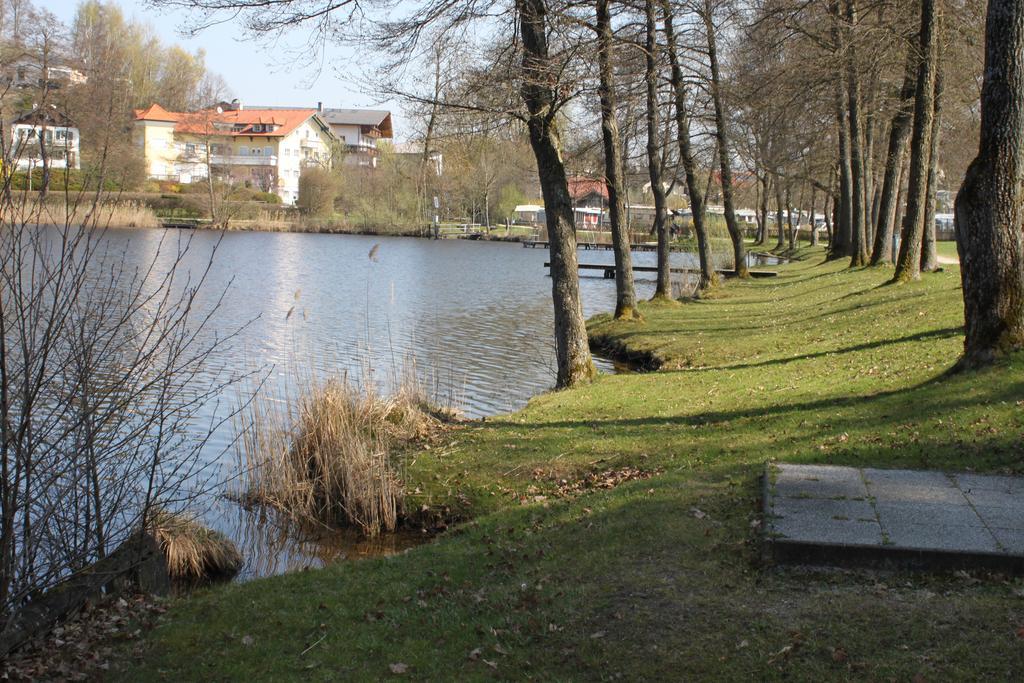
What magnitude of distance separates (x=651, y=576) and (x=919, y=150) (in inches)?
580

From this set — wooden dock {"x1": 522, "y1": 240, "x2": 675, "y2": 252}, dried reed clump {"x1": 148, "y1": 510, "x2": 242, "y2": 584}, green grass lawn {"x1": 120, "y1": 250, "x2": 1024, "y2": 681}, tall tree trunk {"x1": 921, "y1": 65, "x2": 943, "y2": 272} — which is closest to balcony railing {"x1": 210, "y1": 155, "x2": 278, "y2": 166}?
wooden dock {"x1": 522, "y1": 240, "x2": 675, "y2": 252}

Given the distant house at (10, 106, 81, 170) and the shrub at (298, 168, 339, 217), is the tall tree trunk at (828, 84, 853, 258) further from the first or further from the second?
the shrub at (298, 168, 339, 217)

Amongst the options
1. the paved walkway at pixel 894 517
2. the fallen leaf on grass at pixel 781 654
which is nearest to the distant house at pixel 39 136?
the fallen leaf on grass at pixel 781 654

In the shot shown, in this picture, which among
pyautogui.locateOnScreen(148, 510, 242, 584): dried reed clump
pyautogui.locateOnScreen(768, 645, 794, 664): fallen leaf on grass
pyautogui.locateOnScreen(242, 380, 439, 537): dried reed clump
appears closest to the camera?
pyautogui.locateOnScreen(768, 645, 794, 664): fallen leaf on grass

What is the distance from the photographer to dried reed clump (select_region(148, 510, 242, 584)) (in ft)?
28.3

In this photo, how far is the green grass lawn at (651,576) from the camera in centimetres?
485

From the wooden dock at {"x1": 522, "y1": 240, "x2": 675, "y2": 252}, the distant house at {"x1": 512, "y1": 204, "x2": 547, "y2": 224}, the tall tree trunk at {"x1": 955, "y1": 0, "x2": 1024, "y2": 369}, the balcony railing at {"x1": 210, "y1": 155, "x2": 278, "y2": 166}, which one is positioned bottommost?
the tall tree trunk at {"x1": 955, "y1": 0, "x2": 1024, "y2": 369}

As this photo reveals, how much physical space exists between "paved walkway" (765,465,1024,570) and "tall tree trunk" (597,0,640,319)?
8.47m

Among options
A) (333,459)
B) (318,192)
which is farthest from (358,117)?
(333,459)

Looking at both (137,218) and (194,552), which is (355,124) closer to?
(137,218)

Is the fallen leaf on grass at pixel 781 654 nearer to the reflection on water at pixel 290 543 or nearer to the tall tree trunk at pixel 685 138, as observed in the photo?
the reflection on water at pixel 290 543

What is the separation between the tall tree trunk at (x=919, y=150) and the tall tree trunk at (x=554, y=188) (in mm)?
7770

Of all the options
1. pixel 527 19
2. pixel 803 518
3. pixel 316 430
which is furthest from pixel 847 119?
pixel 803 518

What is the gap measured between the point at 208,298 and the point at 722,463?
77.9 ft
